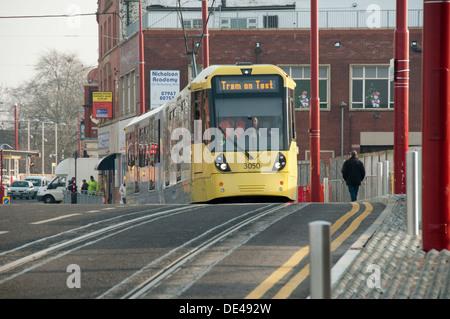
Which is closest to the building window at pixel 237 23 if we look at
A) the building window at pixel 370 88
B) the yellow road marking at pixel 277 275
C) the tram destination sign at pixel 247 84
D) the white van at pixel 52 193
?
the building window at pixel 370 88

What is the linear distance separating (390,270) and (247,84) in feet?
40.3

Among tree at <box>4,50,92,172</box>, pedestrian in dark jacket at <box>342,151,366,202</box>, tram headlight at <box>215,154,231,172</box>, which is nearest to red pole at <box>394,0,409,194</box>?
tram headlight at <box>215,154,231,172</box>

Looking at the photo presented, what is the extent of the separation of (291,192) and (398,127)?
366cm

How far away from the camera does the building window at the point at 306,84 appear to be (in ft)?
149

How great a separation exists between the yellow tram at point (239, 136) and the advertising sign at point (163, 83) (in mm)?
25442

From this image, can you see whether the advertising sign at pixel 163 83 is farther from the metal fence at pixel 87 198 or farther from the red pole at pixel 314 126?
the red pole at pixel 314 126

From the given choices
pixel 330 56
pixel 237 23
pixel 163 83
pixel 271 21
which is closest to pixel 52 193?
pixel 163 83

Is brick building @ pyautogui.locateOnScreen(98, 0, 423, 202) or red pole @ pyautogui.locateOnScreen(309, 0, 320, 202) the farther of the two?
brick building @ pyautogui.locateOnScreen(98, 0, 423, 202)

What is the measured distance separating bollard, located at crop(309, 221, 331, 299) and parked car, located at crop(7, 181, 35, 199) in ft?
211

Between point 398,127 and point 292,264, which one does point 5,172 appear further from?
point 292,264

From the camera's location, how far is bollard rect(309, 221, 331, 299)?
5320mm

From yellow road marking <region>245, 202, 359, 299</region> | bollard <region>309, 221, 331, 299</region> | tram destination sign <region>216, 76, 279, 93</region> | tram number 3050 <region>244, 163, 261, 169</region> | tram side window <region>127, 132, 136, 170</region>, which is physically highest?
tram destination sign <region>216, 76, 279, 93</region>

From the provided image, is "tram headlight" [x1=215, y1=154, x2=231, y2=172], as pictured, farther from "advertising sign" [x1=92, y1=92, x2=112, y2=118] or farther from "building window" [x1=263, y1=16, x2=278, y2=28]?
"advertising sign" [x1=92, y1=92, x2=112, y2=118]
